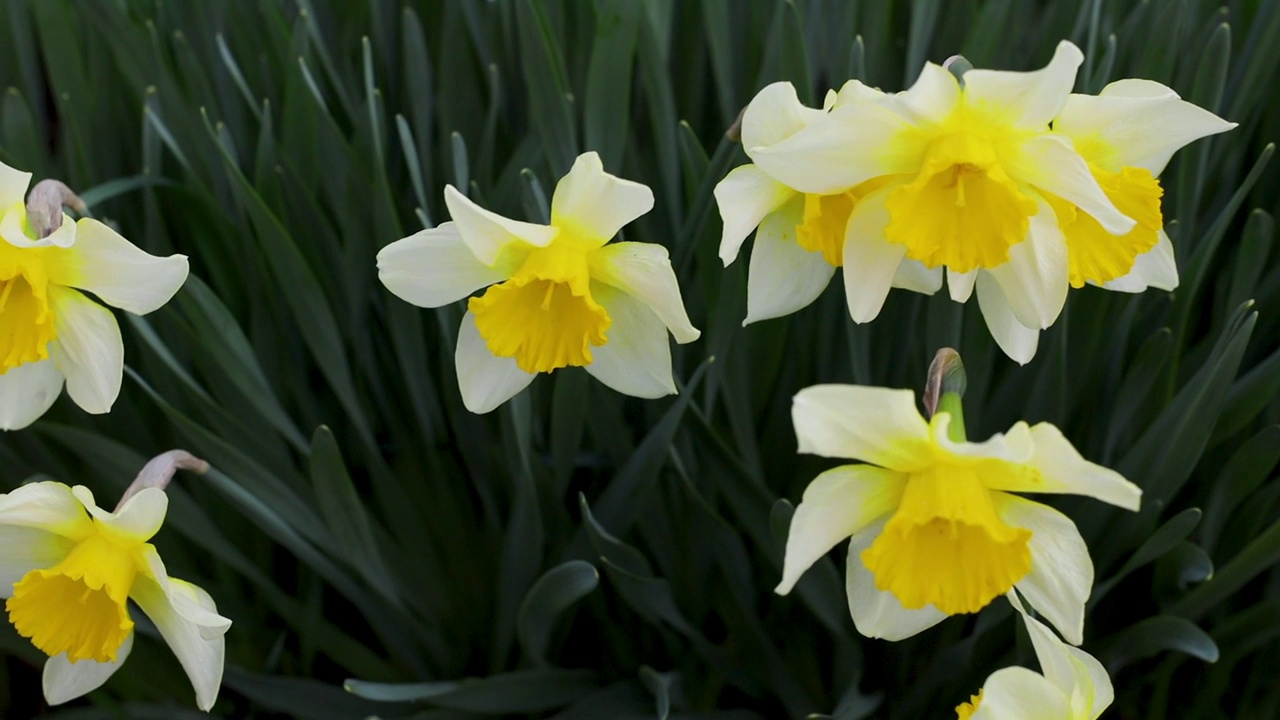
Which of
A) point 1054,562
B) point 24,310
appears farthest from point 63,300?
point 1054,562

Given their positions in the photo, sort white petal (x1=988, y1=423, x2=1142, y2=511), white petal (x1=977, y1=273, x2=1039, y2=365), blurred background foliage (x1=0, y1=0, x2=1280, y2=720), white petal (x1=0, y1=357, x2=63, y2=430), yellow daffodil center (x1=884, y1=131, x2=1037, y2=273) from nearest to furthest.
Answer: white petal (x1=988, y1=423, x2=1142, y2=511)
yellow daffodil center (x1=884, y1=131, x2=1037, y2=273)
white petal (x1=977, y1=273, x2=1039, y2=365)
white petal (x1=0, y1=357, x2=63, y2=430)
blurred background foliage (x1=0, y1=0, x2=1280, y2=720)

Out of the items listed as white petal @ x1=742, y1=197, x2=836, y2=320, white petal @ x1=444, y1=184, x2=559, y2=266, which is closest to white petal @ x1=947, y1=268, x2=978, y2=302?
white petal @ x1=742, y1=197, x2=836, y2=320

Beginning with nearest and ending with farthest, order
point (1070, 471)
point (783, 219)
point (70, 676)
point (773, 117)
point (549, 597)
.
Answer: point (1070, 471)
point (773, 117)
point (783, 219)
point (70, 676)
point (549, 597)

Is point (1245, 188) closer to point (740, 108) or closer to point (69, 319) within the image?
point (740, 108)

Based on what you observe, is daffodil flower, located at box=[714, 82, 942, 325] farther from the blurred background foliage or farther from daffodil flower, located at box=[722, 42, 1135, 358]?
the blurred background foliage

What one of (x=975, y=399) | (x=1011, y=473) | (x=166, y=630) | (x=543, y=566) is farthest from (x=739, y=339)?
(x=166, y=630)

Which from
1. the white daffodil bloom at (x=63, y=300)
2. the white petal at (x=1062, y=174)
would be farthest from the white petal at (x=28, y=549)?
the white petal at (x=1062, y=174)

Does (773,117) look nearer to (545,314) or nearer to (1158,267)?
(545,314)
